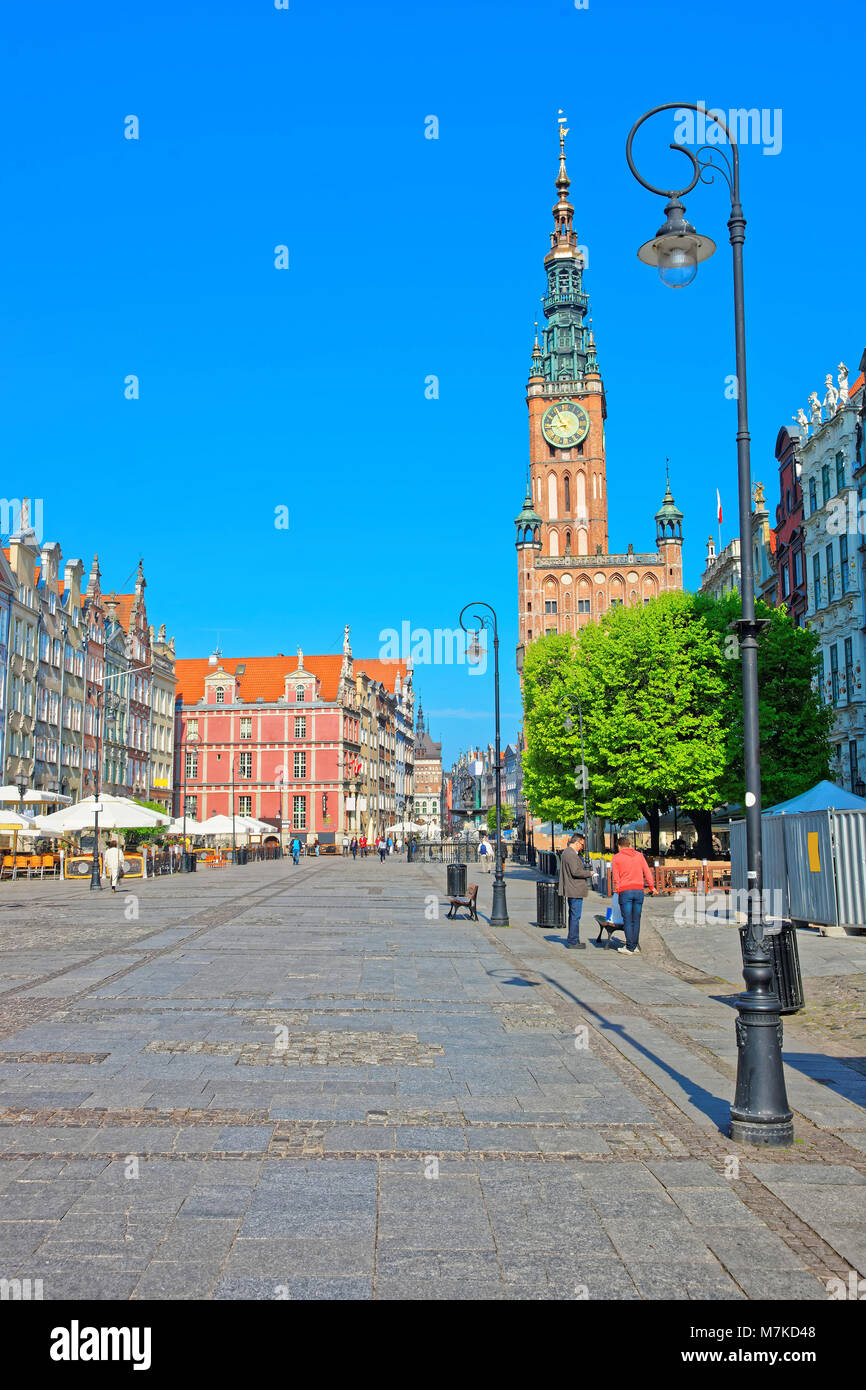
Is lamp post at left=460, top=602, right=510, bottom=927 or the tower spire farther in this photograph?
the tower spire

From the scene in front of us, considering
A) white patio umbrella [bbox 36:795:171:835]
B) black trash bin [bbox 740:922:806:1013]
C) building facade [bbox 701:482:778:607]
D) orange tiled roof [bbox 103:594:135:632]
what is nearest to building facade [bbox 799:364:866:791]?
building facade [bbox 701:482:778:607]

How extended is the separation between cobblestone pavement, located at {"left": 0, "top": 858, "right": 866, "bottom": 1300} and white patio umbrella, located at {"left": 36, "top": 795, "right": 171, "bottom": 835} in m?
22.0

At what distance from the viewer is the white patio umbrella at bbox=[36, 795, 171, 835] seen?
36438 mm

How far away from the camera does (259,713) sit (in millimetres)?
91438

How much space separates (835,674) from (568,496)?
6593 centimetres

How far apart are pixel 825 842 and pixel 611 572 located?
262 feet

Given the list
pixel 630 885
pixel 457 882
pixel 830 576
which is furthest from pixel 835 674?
pixel 630 885

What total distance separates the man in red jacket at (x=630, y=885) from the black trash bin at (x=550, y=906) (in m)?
4.20

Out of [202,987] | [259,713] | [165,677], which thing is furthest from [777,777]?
[259,713]

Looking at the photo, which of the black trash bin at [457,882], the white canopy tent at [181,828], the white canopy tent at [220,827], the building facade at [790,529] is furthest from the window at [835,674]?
the white canopy tent at [181,828]

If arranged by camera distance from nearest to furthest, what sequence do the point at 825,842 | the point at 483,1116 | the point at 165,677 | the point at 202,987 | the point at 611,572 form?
the point at 483,1116
the point at 202,987
the point at 825,842
the point at 165,677
the point at 611,572

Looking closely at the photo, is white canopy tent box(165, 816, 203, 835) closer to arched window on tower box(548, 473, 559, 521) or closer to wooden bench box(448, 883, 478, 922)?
wooden bench box(448, 883, 478, 922)

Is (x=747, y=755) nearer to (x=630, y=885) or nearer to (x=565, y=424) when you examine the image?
(x=630, y=885)
